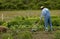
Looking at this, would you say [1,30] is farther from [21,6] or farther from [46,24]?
[21,6]

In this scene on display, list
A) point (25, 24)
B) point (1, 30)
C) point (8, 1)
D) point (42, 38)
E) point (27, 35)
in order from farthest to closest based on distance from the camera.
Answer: point (8, 1)
point (25, 24)
point (1, 30)
point (42, 38)
point (27, 35)

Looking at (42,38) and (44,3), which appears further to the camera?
(44,3)

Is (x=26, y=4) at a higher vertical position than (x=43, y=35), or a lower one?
higher

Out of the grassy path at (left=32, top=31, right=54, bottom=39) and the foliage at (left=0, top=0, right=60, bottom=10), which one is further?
the foliage at (left=0, top=0, right=60, bottom=10)

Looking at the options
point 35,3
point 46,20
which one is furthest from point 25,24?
point 35,3

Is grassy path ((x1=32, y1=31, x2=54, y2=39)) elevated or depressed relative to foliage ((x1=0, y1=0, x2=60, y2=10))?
depressed

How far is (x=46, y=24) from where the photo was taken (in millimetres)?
11031

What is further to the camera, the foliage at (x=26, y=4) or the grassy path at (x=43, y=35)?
the foliage at (x=26, y=4)

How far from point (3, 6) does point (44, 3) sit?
5185mm

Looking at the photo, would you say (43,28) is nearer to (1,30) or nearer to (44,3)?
A: (1,30)

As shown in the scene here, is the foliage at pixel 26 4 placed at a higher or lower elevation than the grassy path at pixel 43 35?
higher

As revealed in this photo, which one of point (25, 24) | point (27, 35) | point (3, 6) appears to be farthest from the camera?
point (3, 6)

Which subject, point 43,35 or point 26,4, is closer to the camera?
point 43,35

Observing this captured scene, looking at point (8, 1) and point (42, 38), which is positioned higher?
point (8, 1)
